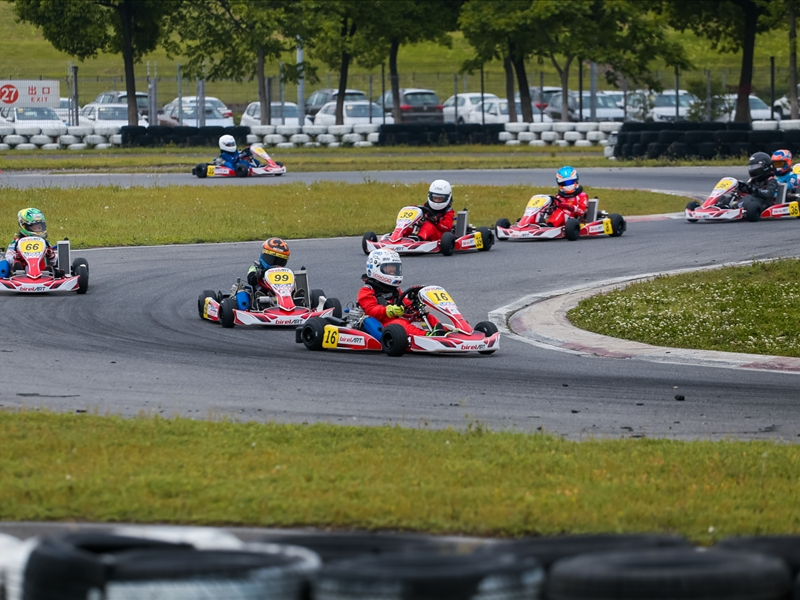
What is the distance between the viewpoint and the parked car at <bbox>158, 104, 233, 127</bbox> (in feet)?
151

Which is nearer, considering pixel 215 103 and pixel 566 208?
pixel 566 208

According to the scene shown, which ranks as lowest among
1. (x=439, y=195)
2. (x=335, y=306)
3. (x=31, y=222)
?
(x=335, y=306)

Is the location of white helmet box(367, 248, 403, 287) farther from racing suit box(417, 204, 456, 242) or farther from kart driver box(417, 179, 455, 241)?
racing suit box(417, 204, 456, 242)

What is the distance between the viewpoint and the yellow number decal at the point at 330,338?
447 inches

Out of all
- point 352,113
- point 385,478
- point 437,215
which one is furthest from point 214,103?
point 385,478

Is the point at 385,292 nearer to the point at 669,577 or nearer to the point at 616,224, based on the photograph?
the point at 669,577

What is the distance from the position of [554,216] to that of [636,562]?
629 inches

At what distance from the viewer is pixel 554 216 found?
19719mm

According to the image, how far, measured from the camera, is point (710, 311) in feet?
41.4

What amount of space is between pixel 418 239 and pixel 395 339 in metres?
7.26

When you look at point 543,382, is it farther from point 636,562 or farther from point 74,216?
point 74,216

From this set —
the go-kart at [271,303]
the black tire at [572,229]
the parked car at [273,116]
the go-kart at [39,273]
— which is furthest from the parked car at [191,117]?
the go-kart at [271,303]

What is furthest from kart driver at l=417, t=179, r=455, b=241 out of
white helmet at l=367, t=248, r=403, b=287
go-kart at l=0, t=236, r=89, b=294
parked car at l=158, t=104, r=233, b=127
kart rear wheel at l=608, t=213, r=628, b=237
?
parked car at l=158, t=104, r=233, b=127

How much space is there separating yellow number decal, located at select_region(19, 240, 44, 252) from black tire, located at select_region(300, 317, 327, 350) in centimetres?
454
